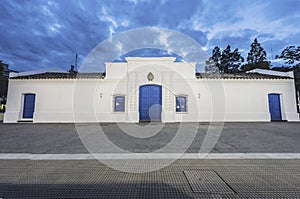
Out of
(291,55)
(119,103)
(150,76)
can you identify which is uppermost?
(291,55)

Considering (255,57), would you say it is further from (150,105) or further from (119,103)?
(119,103)

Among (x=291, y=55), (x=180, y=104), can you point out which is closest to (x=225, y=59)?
(x=291, y=55)

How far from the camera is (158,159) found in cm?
389

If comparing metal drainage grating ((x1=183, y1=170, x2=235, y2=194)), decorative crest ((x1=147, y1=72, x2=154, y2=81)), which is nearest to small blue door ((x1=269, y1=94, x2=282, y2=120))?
decorative crest ((x1=147, y1=72, x2=154, y2=81))

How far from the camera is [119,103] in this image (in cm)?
1157

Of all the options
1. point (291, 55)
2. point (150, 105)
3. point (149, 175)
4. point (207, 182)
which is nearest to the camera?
point (207, 182)

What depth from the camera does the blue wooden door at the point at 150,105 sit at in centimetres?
1145

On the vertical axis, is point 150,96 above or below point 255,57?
below

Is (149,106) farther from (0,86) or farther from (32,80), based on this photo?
(0,86)

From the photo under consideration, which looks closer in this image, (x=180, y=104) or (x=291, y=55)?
(x=180, y=104)

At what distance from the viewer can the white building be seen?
11328 mm

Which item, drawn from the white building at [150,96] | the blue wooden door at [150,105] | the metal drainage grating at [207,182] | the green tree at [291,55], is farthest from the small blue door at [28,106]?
the green tree at [291,55]

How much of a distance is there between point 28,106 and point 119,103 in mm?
6547

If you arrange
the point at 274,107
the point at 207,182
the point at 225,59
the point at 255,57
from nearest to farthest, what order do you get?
the point at 207,182, the point at 274,107, the point at 255,57, the point at 225,59
